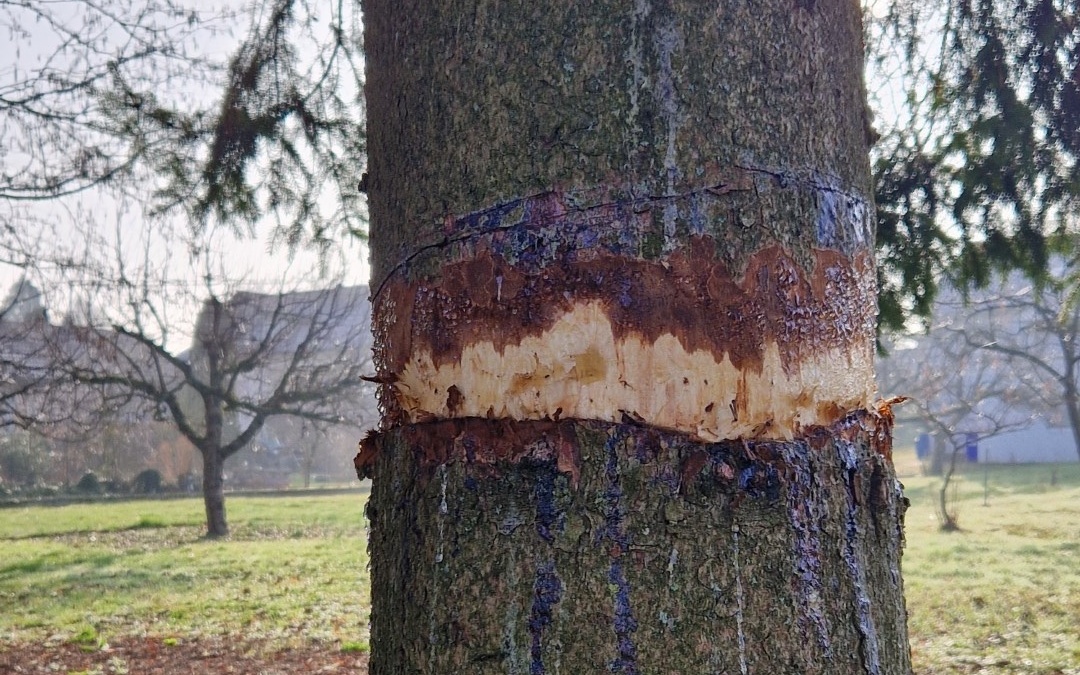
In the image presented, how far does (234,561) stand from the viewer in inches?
413

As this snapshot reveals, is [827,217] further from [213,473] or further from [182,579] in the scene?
[213,473]

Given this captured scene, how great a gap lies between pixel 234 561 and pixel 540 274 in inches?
426

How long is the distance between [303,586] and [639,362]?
864cm

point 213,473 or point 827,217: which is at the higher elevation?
point 827,217

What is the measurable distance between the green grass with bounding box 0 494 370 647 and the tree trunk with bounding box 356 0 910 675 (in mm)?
5858

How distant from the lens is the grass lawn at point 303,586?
6051 millimetres

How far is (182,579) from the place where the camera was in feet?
30.3

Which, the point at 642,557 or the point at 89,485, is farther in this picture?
the point at 89,485

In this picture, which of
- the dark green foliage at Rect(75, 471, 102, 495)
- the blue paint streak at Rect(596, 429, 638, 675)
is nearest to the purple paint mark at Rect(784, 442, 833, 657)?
the blue paint streak at Rect(596, 429, 638, 675)

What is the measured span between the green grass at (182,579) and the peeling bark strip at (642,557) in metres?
5.84

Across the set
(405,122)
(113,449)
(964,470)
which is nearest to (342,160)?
(405,122)

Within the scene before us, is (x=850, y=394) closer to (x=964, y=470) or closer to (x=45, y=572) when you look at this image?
(x=45, y=572)

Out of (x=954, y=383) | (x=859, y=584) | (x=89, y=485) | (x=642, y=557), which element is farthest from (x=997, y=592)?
(x=89, y=485)

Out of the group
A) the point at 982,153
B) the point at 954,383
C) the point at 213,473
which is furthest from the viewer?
the point at 954,383
